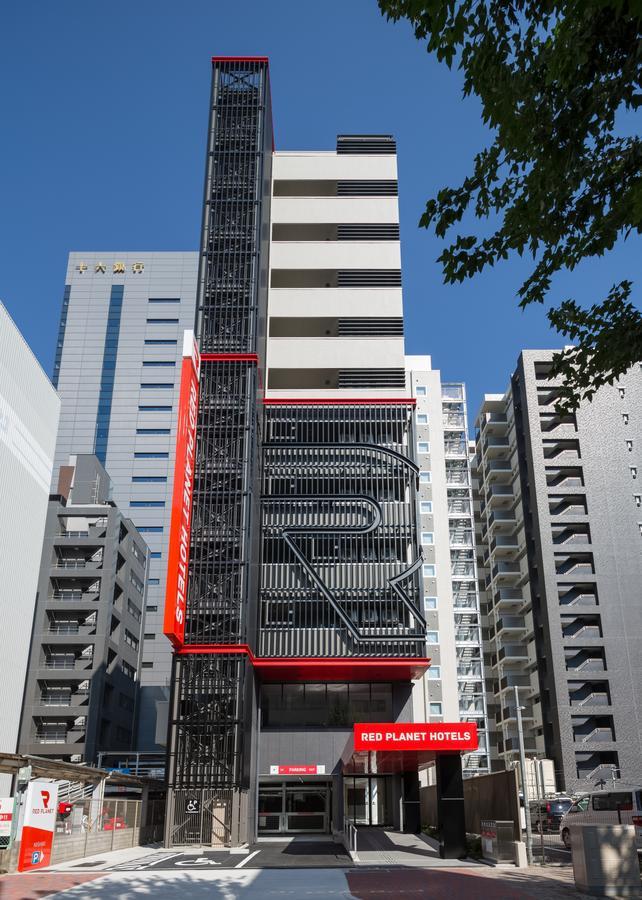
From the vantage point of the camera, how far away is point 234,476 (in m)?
40.3

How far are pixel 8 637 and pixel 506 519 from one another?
1962 inches

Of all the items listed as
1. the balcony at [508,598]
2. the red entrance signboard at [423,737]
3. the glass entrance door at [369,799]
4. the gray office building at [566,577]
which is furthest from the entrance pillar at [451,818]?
the balcony at [508,598]

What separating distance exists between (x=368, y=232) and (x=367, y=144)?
8149 millimetres

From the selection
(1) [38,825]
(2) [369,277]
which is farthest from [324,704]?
(2) [369,277]

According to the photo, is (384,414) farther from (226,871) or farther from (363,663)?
(226,871)

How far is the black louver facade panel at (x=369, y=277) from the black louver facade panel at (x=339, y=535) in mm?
10222

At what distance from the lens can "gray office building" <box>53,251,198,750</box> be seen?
342 ft

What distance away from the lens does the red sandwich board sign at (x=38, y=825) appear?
2394 centimetres

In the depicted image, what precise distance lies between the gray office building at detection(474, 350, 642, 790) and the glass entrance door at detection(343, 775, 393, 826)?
905 inches

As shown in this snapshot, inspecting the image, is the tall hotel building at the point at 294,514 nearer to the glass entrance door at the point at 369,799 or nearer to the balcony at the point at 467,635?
the glass entrance door at the point at 369,799

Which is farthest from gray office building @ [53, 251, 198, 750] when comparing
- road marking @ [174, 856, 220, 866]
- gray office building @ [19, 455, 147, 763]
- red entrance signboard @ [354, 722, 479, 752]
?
red entrance signboard @ [354, 722, 479, 752]

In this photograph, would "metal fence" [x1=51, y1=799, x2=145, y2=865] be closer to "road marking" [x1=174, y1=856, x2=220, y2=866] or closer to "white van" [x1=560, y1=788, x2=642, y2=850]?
"road marking" [x1=174, y1=856, x2=220, y2=866]

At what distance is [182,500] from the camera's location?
3681 cm

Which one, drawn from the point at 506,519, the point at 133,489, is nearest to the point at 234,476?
the point at 506,519
